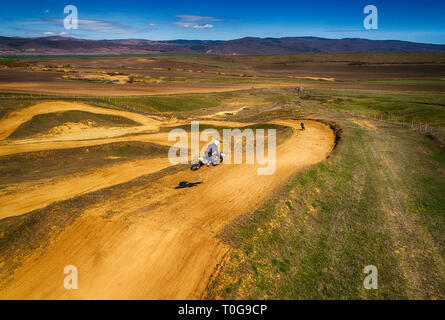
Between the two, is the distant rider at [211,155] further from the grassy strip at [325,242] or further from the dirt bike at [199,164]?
the grassy strip at [325,242]

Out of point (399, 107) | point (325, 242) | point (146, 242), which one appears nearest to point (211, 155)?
point (146, 242)

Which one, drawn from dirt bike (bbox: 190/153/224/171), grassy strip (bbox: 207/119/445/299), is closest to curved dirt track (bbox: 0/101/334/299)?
grassy strip (bbox: 207/119/445/299)

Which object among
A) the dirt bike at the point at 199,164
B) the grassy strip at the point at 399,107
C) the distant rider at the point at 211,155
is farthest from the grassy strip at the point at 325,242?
the grassy strip at the point at 399,107

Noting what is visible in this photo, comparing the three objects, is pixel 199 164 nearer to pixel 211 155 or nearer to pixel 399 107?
pixel 211 155

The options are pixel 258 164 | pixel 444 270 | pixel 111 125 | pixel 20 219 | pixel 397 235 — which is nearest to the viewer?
pixel 444 270

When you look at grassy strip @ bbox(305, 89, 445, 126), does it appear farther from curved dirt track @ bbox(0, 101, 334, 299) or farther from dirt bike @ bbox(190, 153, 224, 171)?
curved dirt track @ bbox(0, 101, 334, 299)
